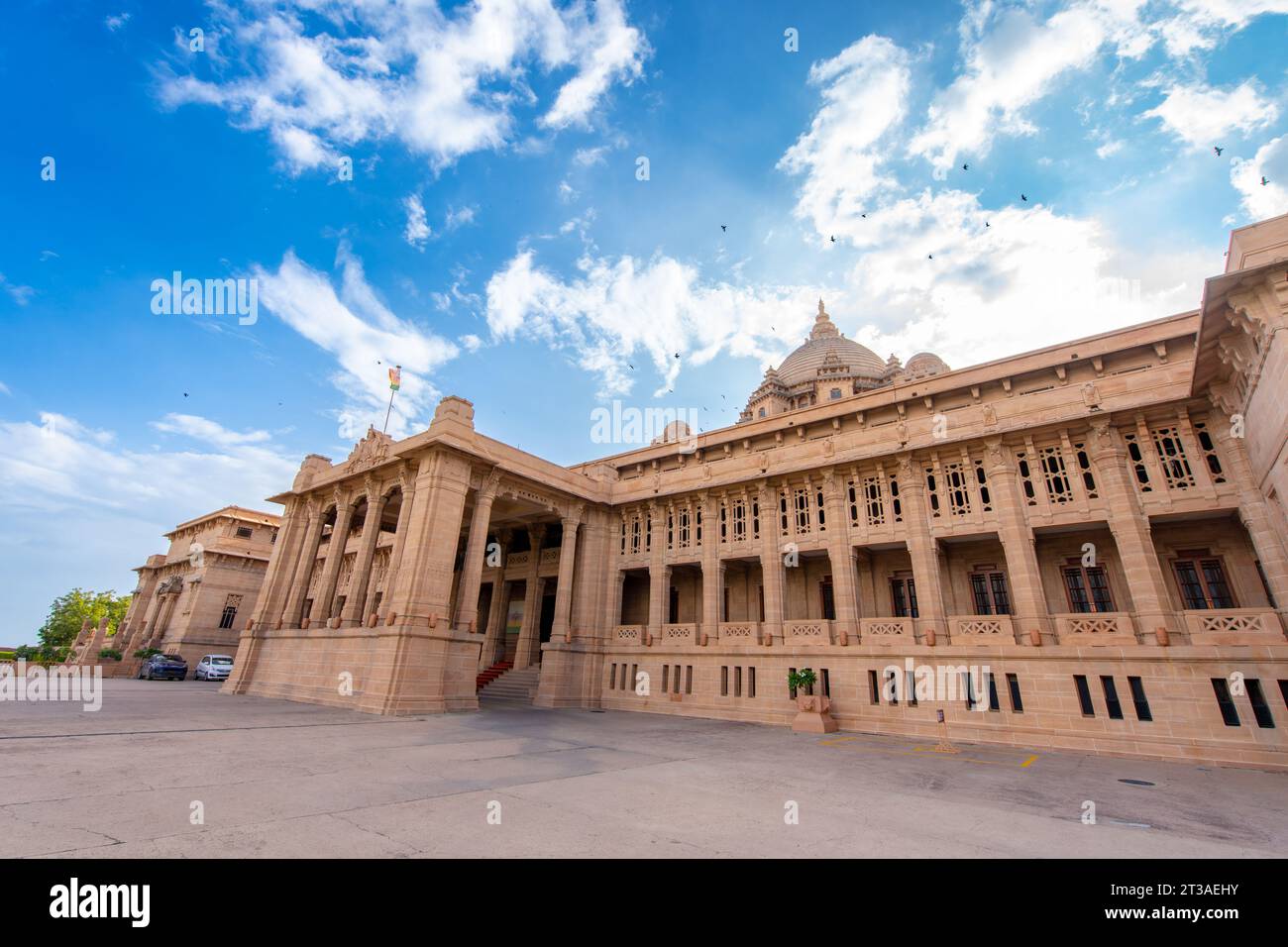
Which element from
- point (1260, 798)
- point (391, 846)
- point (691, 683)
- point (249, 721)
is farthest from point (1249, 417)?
point (249, 721)

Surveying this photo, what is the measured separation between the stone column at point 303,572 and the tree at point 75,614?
64347 millimetres

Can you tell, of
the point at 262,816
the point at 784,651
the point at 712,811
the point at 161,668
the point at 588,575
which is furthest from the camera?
the point at 161,668

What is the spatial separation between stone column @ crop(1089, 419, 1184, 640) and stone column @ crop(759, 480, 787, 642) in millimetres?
11002

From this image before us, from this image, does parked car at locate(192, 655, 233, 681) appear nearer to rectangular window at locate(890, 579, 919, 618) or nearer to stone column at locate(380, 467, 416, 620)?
stone column at locate(380, 467, 416, 620)

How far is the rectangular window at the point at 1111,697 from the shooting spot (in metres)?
15.3

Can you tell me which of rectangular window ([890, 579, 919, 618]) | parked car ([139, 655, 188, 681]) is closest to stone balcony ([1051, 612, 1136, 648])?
rectangular window ([890, 579, 919, 618])

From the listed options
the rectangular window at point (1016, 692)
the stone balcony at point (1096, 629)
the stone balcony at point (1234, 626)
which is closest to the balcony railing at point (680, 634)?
the rectangular window at point (1016, 692)

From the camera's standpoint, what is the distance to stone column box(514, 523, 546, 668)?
29484 millimetres

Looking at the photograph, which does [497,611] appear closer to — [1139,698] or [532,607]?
[532,607]

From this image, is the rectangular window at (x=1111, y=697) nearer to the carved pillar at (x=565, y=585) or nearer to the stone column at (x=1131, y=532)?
the stone column at (x=1131, y=532)

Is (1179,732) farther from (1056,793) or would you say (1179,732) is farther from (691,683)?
(691,683)

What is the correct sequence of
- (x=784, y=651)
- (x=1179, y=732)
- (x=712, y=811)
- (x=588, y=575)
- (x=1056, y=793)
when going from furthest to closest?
1. (x=588, y=575)
2. (x=784, y=651)
3. (x=1179, y=732)
4. (x=1056, y=793)
5. (x=712, y=811)

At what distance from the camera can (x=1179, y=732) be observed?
47.0 ft
